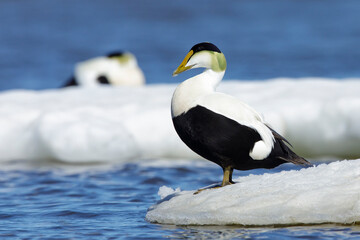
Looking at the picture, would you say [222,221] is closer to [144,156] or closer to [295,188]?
[295,188]

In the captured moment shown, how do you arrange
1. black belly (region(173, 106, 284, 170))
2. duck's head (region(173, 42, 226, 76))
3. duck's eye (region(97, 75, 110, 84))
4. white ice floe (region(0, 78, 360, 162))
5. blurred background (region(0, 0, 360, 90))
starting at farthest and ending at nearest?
blurred background (region(0, 0, 360, 90))
duck's eye (region(97, 75, 110, 84))
white ice floe (region(0, 78, 360, 162))
duck's head (region(173, 42, 226, 76))
black belly (region(173, 106, 284, 170))

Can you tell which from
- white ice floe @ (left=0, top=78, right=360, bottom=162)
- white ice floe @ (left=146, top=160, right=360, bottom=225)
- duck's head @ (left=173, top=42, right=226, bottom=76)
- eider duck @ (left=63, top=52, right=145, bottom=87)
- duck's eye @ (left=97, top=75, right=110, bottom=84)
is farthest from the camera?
duck's eye @ (left=97, top=75, right=110, bottom=84)

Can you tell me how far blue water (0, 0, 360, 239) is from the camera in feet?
16.4

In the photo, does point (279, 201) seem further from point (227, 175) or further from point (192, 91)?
point (192, 91)

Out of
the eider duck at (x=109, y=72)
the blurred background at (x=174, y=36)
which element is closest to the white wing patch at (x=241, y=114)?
the eider duck at (x=109, y=72)

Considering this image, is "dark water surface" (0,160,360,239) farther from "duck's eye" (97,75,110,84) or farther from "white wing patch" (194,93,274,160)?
"duck's eye" (97,75,110,84)

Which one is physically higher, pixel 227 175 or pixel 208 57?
pixel 208 57

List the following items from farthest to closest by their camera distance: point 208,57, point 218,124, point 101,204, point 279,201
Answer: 1. point 101,204
2. point 208,57
3. point 218,124
4. point 279,201

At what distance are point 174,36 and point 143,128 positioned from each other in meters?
14.8

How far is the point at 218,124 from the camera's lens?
4836 millimetres

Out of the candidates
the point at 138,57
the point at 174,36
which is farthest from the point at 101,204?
the point at 174,36

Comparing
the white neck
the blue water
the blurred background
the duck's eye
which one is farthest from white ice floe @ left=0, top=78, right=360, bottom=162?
the blurred background

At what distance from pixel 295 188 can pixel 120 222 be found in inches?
43.3

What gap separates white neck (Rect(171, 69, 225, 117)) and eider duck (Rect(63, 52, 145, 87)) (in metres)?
8.51
